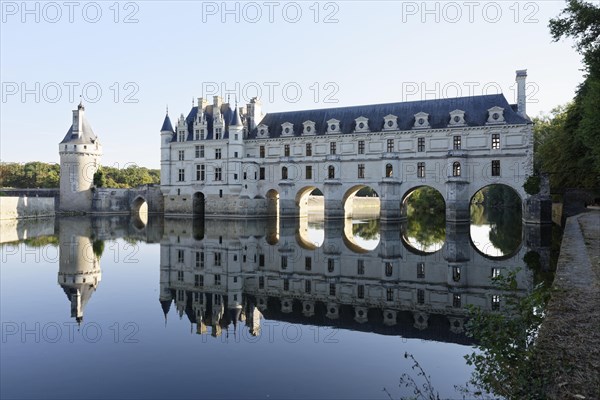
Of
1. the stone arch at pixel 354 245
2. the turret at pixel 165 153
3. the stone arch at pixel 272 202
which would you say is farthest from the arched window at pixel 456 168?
the turret at pixel 165 153

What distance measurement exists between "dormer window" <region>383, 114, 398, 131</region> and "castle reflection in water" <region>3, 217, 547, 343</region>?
1529 centimetres

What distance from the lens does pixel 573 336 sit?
5594 millimetres

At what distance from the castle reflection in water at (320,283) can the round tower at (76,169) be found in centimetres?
2719

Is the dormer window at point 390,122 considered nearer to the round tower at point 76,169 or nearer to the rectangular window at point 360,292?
the rectangular window at point 360,292

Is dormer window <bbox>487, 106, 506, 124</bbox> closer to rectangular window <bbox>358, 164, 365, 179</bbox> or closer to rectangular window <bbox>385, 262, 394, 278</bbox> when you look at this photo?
rectangular window <bbox>358, 164, 365, 179</bbox>

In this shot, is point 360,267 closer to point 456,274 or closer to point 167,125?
point 456,274

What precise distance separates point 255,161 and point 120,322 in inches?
1276

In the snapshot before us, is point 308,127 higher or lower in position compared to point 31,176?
higher

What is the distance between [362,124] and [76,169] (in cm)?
2928

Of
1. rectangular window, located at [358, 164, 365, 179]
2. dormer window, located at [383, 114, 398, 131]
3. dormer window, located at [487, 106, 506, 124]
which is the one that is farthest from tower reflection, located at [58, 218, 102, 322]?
dormer window, located at [487, 106, 506, 124]

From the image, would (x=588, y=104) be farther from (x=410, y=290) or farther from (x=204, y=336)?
(x=204, y=336)

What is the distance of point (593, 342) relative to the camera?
5332 mm

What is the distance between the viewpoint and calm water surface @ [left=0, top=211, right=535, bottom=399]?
20.0ft

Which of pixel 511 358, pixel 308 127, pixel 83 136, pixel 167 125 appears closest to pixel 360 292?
pixel 511 358
